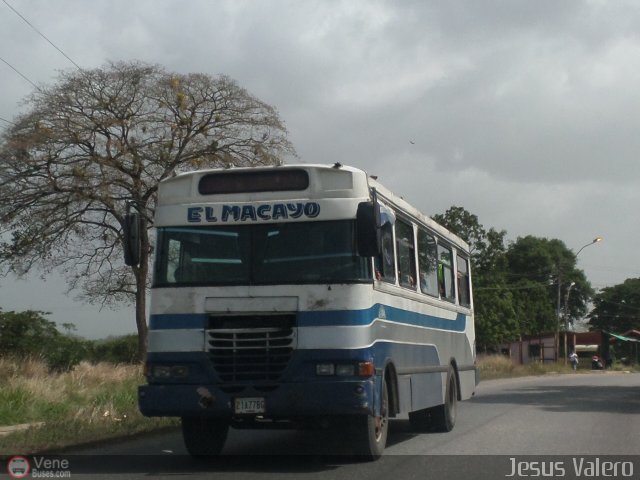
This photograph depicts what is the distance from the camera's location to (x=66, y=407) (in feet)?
60.1

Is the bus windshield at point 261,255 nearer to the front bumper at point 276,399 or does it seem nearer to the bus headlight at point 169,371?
the bus headlight at point 169,371

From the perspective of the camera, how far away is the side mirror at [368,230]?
10711mm

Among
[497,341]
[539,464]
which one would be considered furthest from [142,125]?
[497,341]

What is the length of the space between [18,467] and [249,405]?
271cm

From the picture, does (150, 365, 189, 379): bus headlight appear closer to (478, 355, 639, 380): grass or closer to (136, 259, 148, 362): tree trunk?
(136, 259, 148, 362): tree trunk

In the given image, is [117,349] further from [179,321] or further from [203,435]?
[179,321]

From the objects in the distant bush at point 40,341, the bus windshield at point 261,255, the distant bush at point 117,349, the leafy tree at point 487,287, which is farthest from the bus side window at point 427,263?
the leafy tree at point 487,287

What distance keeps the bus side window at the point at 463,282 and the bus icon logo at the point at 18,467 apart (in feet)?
27.9

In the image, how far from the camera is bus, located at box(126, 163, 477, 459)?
1070 cm

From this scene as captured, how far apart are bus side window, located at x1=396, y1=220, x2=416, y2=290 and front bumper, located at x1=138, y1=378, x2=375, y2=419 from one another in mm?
2529

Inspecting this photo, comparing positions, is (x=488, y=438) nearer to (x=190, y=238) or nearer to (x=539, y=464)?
(x=539, y=464)

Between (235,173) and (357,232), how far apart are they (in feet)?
5.41

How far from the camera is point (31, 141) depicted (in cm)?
3086

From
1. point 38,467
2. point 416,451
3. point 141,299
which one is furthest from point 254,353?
point 141,299
